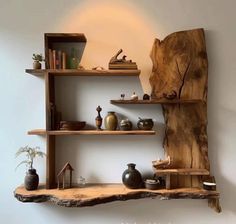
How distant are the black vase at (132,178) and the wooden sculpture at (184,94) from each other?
0.31 metres

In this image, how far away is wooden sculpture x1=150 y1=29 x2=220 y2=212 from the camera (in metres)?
2.57

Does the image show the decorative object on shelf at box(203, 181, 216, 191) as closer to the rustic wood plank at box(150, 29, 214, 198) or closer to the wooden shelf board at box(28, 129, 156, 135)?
the rustic wood plank at box(150, 29, 214, 198)

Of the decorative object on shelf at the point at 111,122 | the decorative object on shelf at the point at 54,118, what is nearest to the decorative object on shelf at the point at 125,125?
the decorative object on shelf at the point at 111,122

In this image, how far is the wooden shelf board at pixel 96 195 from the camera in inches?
89.4

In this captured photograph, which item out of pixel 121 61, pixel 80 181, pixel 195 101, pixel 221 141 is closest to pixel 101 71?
pixel 121 61

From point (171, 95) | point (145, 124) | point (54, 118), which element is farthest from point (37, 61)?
point (171, 95)

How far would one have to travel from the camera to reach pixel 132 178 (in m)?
2.45

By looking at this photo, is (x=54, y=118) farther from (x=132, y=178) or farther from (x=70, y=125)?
(x=132, y=178)

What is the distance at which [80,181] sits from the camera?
103 inches

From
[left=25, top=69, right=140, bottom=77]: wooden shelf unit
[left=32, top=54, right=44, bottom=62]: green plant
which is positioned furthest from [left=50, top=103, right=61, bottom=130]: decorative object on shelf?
[left=32, top=54, right=44, bottom=62]: green plant

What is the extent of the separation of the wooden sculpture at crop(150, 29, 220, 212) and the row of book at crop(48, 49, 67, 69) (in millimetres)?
784

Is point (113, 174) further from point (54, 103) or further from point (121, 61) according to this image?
point (121, 61)

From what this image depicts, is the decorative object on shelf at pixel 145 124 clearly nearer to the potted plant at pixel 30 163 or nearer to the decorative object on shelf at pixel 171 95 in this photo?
the decorative object on shelf at pixel 171 95

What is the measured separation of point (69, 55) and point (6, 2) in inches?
29.9
